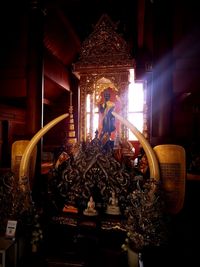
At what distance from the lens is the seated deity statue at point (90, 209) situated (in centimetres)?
272

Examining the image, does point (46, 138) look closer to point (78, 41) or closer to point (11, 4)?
point (78, 41)

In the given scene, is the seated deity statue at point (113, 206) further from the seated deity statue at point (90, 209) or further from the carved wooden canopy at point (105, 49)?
the carved wooden canopy at point (105, 49)

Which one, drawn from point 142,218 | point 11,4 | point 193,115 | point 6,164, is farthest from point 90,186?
point 11,4

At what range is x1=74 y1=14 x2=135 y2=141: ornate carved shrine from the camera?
4312 mm

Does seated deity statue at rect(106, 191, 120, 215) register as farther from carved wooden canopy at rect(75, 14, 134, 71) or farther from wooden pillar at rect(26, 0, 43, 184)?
carved wooden canopy at rect(75, 14, 134, 71)

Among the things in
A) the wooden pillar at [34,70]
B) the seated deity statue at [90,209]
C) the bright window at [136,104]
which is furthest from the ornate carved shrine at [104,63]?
the bright window at [136,104]

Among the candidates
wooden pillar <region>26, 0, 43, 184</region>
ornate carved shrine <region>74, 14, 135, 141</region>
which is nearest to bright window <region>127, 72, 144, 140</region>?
ornate carved shrine <region>74, 14, 135, 141</region>

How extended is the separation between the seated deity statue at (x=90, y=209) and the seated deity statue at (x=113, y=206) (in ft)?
0.61

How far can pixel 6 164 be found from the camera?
4938mm

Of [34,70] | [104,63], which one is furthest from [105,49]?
[34,70]

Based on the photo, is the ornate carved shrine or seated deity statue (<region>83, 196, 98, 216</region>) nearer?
seated deity statue (<region>83, 196, 98, 216</region>)

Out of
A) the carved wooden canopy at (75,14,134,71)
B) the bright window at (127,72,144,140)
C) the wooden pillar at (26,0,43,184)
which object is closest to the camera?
the wooden pillar at (26,0,43,184)

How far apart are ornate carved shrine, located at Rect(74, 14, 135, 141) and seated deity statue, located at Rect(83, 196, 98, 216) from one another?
5.88 feet

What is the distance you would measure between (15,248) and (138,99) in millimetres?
6452
